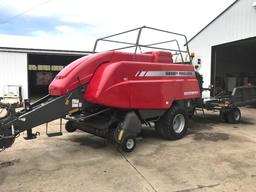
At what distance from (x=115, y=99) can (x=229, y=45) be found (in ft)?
31.6

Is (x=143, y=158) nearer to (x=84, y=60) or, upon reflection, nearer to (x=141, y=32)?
(x=84, y=60)

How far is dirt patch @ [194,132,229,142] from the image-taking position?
6.96m

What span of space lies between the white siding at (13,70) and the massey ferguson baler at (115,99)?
30.4 ft

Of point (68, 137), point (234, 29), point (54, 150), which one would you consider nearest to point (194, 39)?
point (234, 29)

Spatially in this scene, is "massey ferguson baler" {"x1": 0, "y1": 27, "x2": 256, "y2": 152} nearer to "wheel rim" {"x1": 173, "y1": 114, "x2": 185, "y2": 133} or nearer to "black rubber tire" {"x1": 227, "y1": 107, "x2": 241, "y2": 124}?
"wheel rim" {"x1": 173, "y1": 114, "x2": 185, "y2": 133}

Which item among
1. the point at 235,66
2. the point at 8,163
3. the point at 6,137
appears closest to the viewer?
the point at 6,137

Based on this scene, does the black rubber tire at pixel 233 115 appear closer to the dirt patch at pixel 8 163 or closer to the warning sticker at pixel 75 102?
the warning sticker at pixel 75 102

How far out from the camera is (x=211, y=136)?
286 inches

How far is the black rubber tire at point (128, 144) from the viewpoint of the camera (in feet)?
18.4

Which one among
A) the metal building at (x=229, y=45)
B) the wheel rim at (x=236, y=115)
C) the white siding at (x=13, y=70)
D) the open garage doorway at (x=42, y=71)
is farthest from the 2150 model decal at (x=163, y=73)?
the open garage doorway at (x=42, y=71)

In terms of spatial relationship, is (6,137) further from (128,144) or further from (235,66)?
(235,66)

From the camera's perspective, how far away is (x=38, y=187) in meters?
4.12

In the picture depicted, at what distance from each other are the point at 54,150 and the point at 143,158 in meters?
1.83

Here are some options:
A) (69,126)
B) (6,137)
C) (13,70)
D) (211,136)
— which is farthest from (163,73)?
(13,70)
